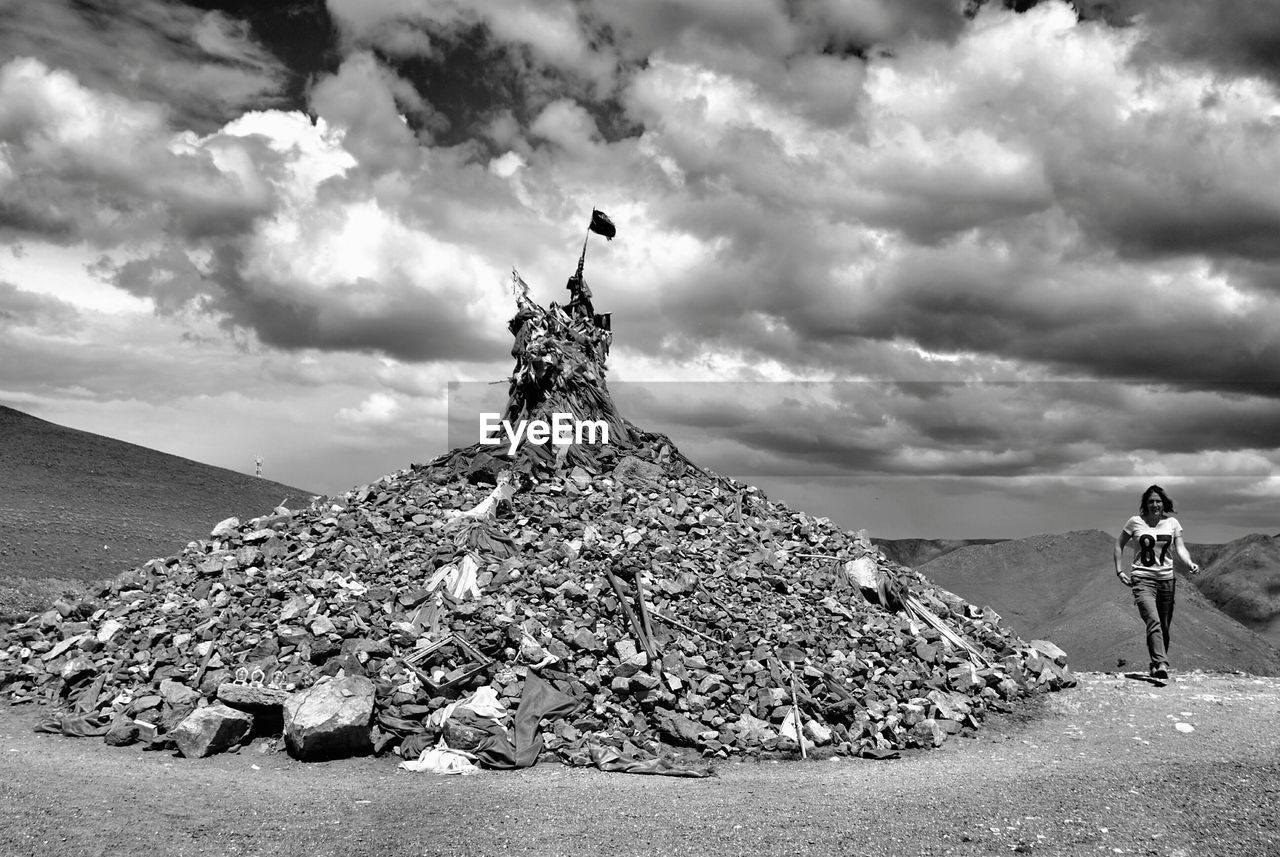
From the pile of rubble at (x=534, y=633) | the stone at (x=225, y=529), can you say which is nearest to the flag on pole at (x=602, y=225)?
the pile of rubble at (x=534, y=633)

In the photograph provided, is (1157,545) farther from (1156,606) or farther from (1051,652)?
(1051,652)

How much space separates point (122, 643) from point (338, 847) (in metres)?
6.85

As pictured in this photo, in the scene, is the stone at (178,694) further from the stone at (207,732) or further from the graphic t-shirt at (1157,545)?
the graphic t-shirt at (1157,545)

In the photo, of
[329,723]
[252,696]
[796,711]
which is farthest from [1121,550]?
[252,696]

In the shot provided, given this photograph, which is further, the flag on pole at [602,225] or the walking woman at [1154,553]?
the flag on pole at [602,225]

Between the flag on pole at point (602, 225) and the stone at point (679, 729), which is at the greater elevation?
the flag on pole at point (602, 225)

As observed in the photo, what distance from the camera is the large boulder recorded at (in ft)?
28.2

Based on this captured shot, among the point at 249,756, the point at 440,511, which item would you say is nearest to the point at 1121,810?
the point at 249,756

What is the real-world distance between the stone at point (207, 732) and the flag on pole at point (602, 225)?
1000cm

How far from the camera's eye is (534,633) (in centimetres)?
1011

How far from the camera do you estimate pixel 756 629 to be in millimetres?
10711

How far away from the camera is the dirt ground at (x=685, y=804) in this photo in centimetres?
642

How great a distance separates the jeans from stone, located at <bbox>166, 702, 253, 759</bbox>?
10.5m

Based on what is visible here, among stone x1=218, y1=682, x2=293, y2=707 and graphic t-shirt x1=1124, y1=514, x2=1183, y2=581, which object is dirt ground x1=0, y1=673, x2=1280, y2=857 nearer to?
stone x1=218, y1=682, x2=293, y2=707
